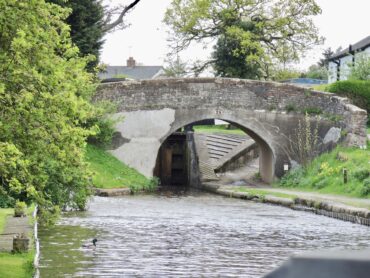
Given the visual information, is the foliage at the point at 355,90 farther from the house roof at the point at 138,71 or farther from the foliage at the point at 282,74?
the house roof at the point at 138,71

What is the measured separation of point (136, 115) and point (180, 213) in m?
14.9

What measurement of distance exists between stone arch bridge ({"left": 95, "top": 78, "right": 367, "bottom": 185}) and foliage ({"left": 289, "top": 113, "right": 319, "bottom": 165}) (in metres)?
0.15

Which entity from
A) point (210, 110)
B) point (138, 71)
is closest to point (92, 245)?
point (210, 110)

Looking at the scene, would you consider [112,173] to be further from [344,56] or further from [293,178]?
[344,56]

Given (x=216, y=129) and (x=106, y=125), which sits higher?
(x=216, y=129)

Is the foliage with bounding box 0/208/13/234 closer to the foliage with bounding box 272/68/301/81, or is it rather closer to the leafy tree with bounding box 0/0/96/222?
the leafy tree with bounding box 0/0/96/222

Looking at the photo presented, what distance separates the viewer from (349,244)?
19.6 meters

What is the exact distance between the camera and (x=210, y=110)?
4112 centimetres

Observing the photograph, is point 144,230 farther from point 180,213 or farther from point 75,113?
point 75,113

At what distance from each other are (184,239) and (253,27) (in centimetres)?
4446

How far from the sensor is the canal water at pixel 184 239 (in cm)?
1527

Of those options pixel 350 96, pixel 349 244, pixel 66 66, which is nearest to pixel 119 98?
pixel 350 96

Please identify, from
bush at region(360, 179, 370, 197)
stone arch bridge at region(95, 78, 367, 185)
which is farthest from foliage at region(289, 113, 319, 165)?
A: bush at region(360, 179, 370, 197)

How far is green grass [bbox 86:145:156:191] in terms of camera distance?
37.4 meters
